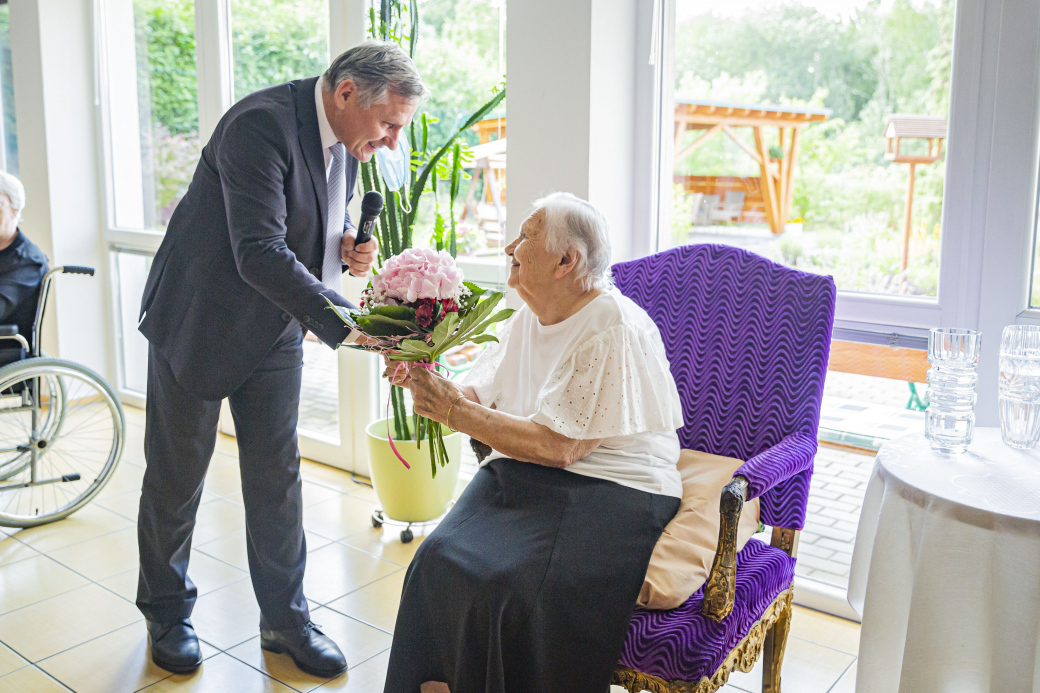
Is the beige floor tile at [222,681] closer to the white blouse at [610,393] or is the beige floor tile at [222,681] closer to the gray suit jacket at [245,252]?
the gray suit jacket at [245,252]

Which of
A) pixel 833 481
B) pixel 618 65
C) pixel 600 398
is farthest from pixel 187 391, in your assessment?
pixel 833 481

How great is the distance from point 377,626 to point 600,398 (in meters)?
1.22

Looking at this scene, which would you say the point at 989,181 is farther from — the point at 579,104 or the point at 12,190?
the point at 12,190

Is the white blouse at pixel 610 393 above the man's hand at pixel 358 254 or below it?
below

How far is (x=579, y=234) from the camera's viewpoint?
1.84m

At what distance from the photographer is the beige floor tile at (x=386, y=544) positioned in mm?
3029

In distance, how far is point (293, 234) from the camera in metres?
2.13

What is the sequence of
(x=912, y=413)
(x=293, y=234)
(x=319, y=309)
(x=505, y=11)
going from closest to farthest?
1. (x=319, y=309)
2. (x=293, y=234)
3. (x=912, y=413)
4. (x=505, y=11)

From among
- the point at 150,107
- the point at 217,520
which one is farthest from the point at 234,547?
the point at 150,107

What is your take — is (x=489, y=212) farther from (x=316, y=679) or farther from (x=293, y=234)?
(x=316, y=679)

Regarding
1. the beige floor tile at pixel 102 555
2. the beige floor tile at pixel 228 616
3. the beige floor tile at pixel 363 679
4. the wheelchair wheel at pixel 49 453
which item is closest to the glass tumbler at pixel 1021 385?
the beige floor tile at pixel 363 679

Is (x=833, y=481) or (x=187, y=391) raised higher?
(x=187, y=391)

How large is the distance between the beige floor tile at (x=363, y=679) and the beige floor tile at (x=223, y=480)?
1.45 meters

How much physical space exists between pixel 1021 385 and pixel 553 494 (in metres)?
0.99
